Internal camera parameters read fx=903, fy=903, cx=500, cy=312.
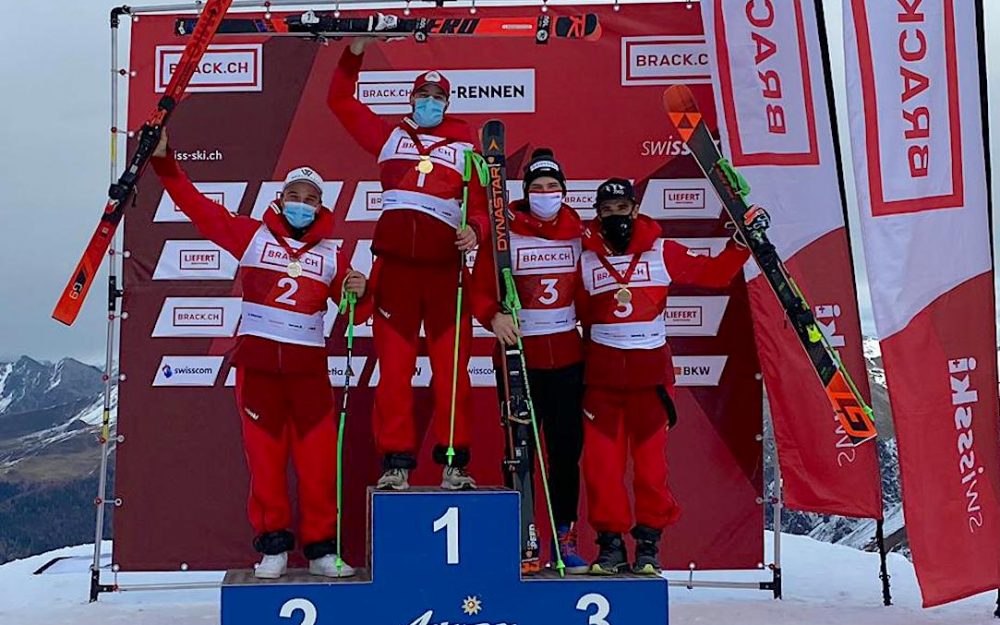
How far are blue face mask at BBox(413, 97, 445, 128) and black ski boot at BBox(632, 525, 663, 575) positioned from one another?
1.90 m

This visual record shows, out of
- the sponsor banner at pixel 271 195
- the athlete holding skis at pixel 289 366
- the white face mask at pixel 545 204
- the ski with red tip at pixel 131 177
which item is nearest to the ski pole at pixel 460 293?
the white face mask at pixel 545 204

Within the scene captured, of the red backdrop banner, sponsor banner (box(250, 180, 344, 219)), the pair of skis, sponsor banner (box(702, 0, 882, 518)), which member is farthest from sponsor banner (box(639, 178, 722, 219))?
sponsor banner (box(250, 180, 344, 219))

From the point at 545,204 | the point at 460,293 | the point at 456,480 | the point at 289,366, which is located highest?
the point at 545,204

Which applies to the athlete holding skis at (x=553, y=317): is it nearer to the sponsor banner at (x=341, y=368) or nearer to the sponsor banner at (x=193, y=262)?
the sponsor banner at (x=341, y=368)

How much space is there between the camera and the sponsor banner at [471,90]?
15.6ft

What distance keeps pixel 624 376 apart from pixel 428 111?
1.37 metres

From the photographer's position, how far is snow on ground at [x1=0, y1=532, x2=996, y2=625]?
427 cm

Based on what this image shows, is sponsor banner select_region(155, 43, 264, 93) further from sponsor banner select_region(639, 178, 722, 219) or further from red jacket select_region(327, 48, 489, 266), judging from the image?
sponsor banner select_region(639, 178, 722, 219)

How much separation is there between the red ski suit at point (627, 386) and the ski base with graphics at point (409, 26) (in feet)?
3.54

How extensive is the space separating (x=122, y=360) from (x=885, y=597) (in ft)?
13.6

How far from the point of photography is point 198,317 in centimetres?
475

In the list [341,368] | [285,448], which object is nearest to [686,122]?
[341,368]

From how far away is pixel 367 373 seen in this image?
15.6 ft

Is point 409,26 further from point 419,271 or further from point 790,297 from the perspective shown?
point 790,297
